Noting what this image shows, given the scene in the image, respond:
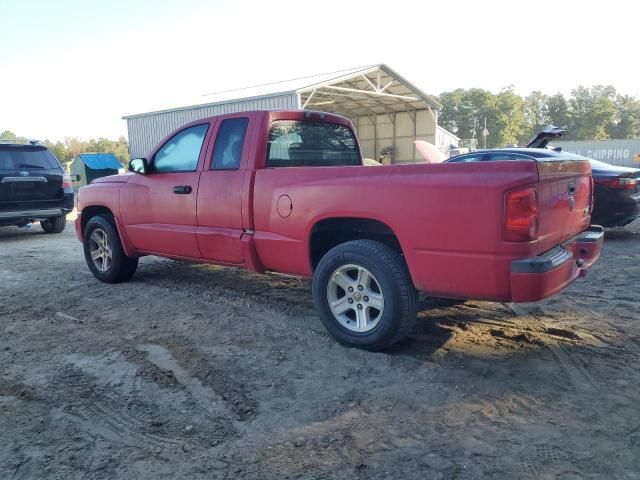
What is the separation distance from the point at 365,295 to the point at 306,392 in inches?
36.3

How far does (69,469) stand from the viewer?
245cm

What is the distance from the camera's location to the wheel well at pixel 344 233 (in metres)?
3.90

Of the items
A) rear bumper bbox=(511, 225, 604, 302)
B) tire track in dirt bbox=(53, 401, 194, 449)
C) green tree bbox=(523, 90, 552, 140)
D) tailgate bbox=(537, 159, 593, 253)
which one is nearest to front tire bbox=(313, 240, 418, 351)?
rear bumper bbox=(511, 225, 604, 302)

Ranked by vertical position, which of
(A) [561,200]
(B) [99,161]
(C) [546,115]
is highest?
(C) [546,115]

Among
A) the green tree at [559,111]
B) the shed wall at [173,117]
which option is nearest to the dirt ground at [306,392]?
the shed wall at [173,117]

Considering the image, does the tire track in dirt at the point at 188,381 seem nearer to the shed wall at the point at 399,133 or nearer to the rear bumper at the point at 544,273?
the rear bumper at the point at 544,273

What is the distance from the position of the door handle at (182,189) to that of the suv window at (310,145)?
96cm

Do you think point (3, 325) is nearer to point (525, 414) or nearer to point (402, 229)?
point (402, 229)

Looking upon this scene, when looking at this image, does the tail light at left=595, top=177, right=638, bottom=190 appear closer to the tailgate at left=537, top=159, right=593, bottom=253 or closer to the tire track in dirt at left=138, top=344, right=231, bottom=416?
the tailgate at left=537, top=159, right=593, bottom=253

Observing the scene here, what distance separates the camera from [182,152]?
17.3ft

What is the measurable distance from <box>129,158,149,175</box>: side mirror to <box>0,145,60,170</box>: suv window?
5532 mm

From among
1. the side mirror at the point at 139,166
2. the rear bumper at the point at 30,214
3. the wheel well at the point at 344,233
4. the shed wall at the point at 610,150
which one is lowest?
the rear bumper at the point at 30,214

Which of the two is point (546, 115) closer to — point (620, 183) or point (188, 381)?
point (620, 183)

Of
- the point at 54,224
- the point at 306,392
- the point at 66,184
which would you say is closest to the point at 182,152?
the point at 306,392
